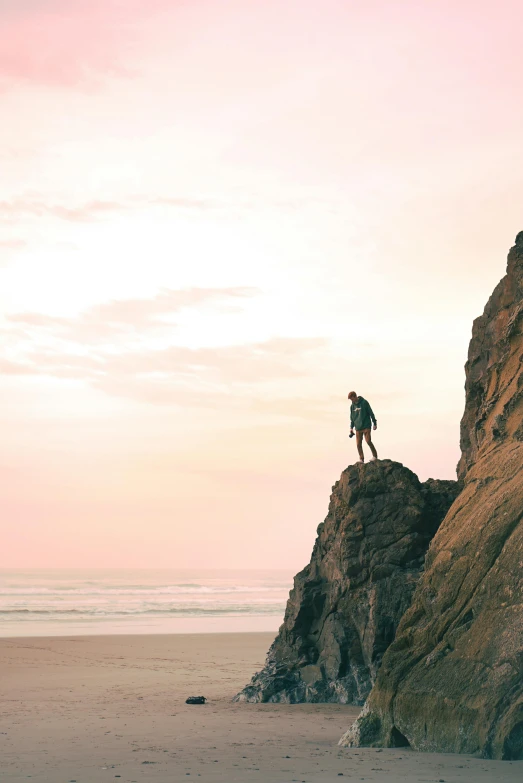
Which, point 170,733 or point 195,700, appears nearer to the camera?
point 170,733

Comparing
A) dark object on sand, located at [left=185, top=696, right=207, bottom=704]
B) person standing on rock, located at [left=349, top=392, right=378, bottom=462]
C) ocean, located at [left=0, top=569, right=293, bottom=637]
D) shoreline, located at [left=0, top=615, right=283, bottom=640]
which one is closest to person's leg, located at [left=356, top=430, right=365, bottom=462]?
person standing on rock, located at [left=349, top=392, right=378, bottom=462]

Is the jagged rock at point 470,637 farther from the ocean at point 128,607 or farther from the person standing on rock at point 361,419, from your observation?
the ocean at point 128,607

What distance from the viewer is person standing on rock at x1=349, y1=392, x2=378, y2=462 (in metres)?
20.0

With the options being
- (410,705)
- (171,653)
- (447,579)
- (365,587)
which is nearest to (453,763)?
(410,705)

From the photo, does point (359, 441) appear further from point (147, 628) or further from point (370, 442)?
point (147, 628)

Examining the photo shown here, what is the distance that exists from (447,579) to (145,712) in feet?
21.6

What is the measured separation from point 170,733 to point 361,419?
8.91 metres

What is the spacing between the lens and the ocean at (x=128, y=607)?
3841 cm

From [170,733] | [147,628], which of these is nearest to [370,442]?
[170,733]

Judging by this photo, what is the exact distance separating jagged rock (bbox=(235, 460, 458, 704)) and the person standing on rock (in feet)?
5.84

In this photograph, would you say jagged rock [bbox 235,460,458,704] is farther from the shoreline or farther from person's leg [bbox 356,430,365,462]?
the shoreline

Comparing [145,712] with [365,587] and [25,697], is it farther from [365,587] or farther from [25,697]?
[365,587]

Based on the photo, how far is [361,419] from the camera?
66.2ft

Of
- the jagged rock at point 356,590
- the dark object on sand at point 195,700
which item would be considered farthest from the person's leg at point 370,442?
the dark object on sand at point 195,700
